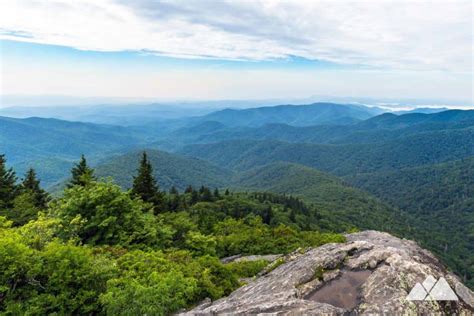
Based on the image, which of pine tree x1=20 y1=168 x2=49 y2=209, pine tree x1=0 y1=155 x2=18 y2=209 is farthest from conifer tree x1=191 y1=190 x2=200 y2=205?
pine tree x1=0 y1=155 x2=18 y2=209

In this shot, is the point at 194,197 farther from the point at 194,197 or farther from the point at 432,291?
the point at 432,291

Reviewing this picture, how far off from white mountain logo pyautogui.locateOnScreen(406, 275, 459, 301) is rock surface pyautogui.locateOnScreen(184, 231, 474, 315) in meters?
0.13

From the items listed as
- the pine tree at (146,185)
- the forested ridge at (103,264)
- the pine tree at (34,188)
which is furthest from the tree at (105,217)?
the pine tree at (34,188)

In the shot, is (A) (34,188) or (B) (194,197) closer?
(A) (34,188)

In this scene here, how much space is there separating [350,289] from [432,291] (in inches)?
105

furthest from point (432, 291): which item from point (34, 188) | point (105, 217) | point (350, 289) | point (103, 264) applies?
point (34, 188)

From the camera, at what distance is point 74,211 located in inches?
961

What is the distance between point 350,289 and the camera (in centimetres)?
1205

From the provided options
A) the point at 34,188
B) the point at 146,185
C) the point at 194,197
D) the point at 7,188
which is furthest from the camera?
the point at 194,197

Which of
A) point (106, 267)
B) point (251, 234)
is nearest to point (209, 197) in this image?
point (251, 234)

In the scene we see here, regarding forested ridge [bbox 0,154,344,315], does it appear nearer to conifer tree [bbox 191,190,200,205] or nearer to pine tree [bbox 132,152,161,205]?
pine tree [bbox 132,152,161,205]

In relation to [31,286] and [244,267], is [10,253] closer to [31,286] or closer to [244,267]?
[31,286]

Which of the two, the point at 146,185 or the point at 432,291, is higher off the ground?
the point at 432,291

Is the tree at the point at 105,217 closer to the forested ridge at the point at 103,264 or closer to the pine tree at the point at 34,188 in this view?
the forested ridge at the point at 103,264
